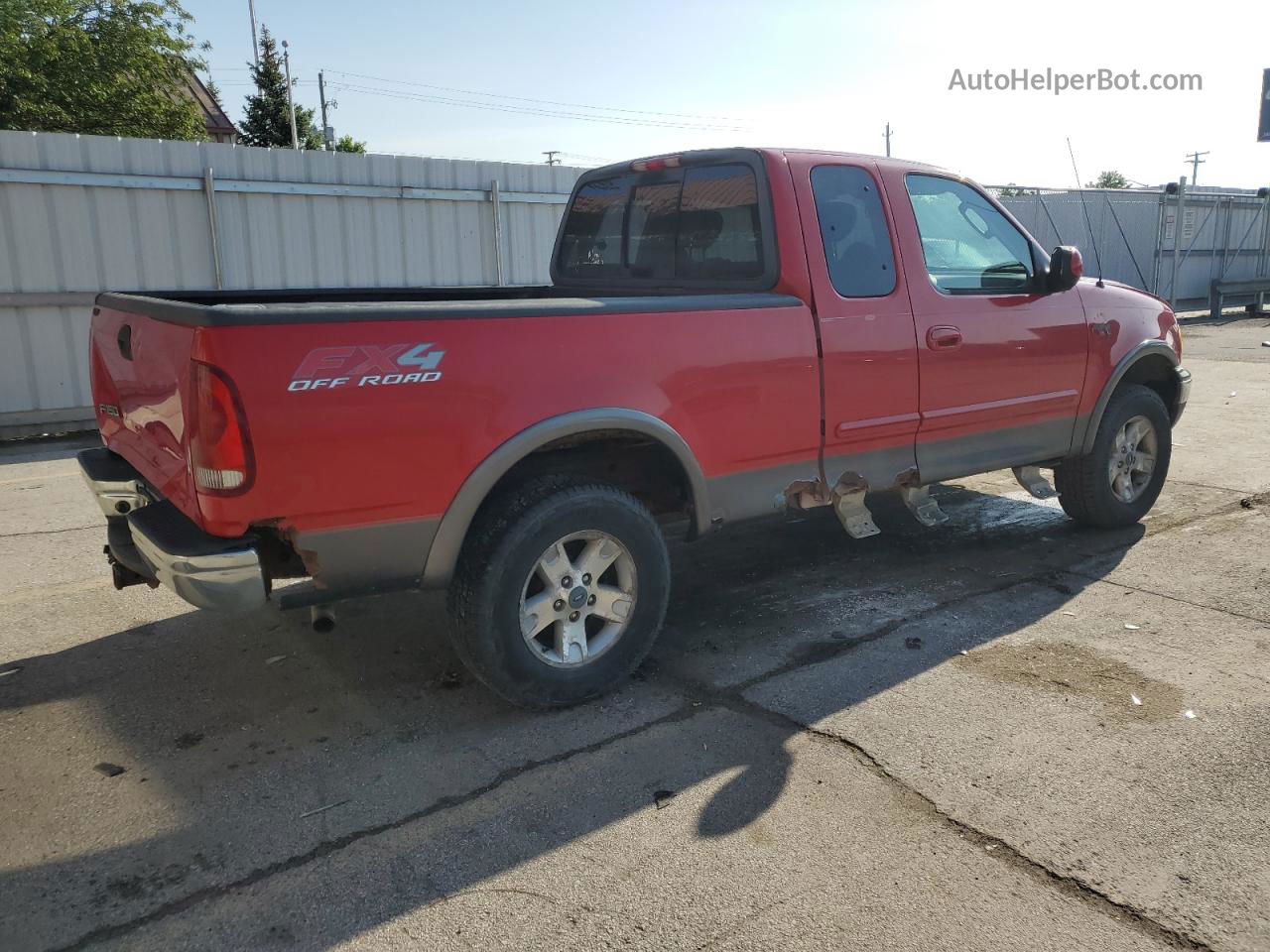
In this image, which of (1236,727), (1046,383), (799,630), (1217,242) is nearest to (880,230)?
(1046,383)

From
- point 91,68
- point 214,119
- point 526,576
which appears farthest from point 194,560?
point 214,119

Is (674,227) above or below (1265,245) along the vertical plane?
below

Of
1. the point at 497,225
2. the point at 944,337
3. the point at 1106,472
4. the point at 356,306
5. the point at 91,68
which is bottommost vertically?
the point at 1106,472

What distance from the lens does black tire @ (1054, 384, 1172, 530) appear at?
5707 mm

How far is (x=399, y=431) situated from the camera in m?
3.21

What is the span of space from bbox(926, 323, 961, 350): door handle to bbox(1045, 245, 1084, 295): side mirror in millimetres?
731

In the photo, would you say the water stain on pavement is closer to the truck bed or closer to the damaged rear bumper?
the truck bed

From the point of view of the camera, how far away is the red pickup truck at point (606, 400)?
3.09 meters

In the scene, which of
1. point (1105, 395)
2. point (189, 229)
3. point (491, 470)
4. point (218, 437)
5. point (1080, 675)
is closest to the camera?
point (218, 437)

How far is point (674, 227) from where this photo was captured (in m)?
4.81

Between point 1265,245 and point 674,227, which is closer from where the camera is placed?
point 674,227

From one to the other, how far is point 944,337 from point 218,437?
3.22 metres

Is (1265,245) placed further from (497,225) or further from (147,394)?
(147,394)

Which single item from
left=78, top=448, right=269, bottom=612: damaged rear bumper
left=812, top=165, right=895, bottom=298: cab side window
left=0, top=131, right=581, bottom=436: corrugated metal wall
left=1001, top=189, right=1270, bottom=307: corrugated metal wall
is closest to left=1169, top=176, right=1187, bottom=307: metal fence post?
left=1001, top=189, right=1270, bottom=307: corrugated metal wall
